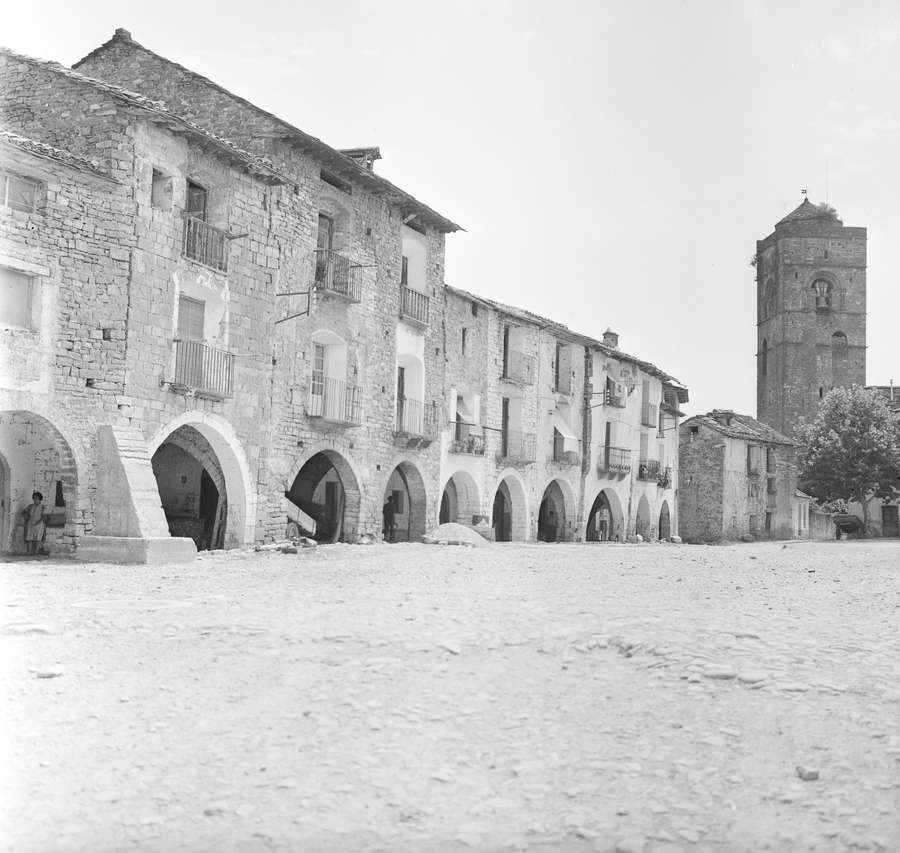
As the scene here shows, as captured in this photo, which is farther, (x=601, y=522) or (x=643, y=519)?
Result: (x=643, y=519)

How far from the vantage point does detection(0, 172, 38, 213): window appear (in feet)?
51.4

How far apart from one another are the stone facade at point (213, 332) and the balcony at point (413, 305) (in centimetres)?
5

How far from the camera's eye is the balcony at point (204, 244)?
746 inches

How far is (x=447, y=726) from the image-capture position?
613 centimetres

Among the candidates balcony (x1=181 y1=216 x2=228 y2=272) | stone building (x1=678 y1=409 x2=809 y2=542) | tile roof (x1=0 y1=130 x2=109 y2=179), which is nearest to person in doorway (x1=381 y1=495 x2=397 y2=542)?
balcony (x1=181 y1=216 x2=228 y2=272)

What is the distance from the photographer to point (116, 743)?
19.2ft

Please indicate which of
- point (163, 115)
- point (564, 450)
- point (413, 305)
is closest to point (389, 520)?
point (413, 305)

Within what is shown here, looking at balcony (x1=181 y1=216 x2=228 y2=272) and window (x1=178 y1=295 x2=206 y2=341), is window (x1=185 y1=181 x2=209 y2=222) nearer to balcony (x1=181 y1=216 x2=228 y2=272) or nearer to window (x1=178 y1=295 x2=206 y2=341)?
balcony (x1=181 y1=216 x2=228 y2=272)

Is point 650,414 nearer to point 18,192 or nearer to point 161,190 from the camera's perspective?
point 161,190

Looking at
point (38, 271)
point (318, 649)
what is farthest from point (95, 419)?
point (318, 649)

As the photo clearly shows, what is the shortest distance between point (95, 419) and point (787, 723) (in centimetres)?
1321

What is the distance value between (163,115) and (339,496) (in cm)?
1097

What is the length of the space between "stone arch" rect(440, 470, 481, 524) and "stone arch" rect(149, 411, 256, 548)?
34.1 ft

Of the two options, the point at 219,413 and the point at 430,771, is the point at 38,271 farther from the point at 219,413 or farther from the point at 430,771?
the point at 430,771
